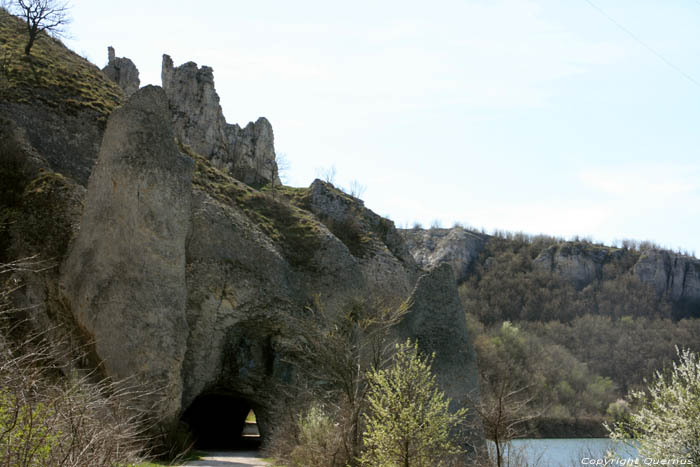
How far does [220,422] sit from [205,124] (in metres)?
21.1

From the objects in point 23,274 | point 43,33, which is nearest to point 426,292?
point 23,274

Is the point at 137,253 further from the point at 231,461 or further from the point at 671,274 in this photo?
the point at 671,274

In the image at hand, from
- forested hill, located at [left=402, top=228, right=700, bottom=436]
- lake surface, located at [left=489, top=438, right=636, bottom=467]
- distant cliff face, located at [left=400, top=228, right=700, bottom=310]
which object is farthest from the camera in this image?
distant cliff face, located at [left=400, top=228, right=700, bottom=310]

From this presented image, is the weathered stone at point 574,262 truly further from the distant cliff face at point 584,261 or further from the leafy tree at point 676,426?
the leafy tree at point 676,426

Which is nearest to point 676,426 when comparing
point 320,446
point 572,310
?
point 320,446

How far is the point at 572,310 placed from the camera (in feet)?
377

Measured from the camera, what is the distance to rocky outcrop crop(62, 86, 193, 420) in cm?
2252

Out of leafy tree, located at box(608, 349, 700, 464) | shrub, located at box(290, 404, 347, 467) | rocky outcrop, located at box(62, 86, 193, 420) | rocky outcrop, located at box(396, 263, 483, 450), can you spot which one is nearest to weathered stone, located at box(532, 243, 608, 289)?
rocky outcrop, located at box(396, 263, 483, 450)

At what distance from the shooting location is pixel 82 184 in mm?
27031

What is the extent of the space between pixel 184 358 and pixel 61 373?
4407mm

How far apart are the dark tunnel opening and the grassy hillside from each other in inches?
593

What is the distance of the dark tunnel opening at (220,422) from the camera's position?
34.6 metres

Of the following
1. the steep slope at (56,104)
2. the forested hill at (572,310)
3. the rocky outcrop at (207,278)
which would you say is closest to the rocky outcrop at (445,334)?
the rocky outcrop at (207,278)

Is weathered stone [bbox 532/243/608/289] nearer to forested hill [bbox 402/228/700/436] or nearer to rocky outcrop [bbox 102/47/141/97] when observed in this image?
forested hill [bbox 402/228/700/436]
